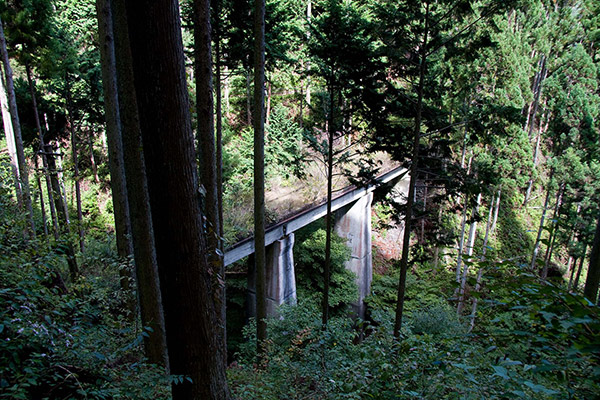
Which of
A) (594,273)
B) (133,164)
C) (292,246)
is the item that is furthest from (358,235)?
(133,164)

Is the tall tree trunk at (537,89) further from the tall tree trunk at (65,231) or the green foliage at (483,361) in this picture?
the tall tree trunk at (65,231)

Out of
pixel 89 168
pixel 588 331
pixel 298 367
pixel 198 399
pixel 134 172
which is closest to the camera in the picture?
pixel 588 331

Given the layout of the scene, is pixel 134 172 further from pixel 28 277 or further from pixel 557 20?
pixel 557 20

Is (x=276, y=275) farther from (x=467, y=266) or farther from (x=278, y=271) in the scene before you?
(x=467, y=266)

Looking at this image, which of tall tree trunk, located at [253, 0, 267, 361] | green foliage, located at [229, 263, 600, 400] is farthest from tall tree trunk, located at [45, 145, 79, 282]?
tall tree trunk, located at [253, 0, 267, 361]

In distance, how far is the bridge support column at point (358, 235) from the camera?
17.0 metres

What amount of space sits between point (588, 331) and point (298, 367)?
407 centimetres

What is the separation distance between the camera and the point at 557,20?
70.7 feet

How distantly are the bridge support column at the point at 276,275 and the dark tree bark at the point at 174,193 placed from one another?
9720 mm

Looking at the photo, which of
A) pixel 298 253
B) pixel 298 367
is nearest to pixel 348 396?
pixel 298 367

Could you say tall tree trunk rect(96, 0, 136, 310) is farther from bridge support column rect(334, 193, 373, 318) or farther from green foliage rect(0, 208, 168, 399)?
bridge support column rect(334, 193, 373, 318)

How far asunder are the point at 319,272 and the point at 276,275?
3.09 meters

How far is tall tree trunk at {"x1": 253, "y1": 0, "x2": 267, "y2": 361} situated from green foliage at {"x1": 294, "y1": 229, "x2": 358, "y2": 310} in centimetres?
680

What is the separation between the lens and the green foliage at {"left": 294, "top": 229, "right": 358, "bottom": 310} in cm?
1462
